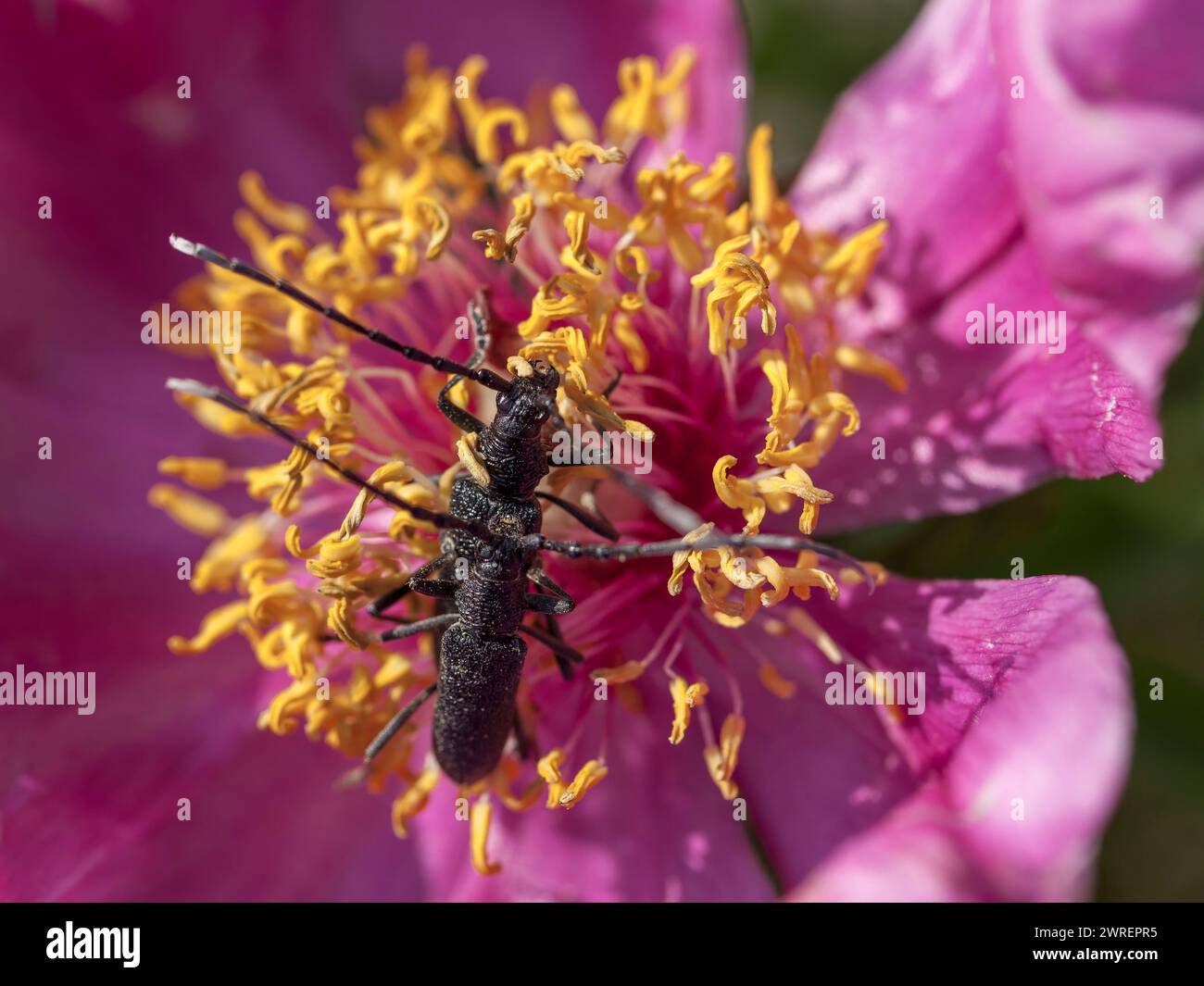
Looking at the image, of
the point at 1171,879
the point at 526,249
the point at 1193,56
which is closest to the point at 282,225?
the point at 526,249

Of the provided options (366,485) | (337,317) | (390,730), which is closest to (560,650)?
(390,730)

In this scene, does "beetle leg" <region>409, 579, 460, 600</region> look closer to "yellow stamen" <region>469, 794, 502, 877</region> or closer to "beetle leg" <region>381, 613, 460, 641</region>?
"beetle leg" <region>381, 613, 460, 641</region>

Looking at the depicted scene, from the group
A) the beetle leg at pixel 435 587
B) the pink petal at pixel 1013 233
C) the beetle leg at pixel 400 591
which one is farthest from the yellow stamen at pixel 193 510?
the pink petal at pixel 1013 233

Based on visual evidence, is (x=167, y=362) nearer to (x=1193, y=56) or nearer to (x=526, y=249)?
(x=526, y=249)

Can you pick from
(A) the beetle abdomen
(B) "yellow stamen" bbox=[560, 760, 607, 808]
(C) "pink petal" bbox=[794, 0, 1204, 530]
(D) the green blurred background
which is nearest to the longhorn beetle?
(A) the beetle abdomen

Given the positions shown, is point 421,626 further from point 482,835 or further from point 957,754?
point 957,754

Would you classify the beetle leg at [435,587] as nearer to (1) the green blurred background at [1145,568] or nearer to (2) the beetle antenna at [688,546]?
(2) the beetle antenna at [688,546]

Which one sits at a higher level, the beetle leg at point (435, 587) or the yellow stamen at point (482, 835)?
the beetle leg at point (435, 587)
